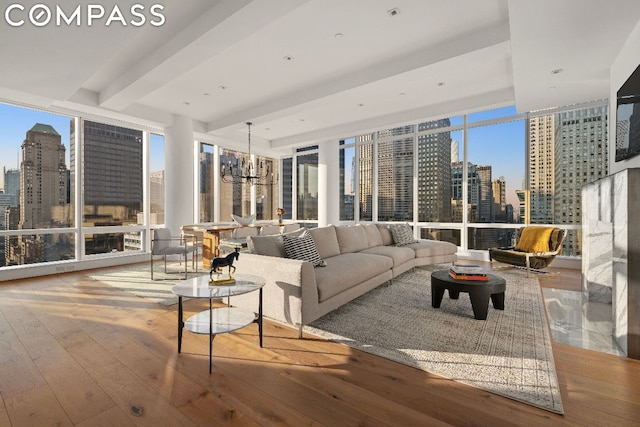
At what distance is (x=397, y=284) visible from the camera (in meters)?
4.34

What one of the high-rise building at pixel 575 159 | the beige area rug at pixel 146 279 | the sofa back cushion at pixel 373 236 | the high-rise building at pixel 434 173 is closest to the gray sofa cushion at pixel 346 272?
the sofa back cushion at pixel 373 236

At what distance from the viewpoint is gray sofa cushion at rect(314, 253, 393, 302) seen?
2.93m

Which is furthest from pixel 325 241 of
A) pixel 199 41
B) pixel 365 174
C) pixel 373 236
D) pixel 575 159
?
pixel 575 159

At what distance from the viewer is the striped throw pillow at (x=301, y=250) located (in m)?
3.30

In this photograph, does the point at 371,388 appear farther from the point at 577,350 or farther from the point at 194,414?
the point at 577,350

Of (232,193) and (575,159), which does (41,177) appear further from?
(575,159)

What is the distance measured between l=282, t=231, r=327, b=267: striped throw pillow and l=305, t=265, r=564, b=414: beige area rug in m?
0.57

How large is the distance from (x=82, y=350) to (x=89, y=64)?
2974 mm

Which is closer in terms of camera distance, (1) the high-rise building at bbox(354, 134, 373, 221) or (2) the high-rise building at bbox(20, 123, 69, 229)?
(2) the high-rise building at bbox(20, 123, 69, 229)

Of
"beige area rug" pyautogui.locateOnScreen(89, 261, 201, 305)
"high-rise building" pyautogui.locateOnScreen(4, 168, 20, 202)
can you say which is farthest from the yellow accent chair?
"high-rise building" pyautogui.locateOnScreen(4, 168, 20, 202)

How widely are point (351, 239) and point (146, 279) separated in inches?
125

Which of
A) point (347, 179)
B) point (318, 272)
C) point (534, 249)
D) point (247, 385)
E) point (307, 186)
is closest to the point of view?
point (247, 385)

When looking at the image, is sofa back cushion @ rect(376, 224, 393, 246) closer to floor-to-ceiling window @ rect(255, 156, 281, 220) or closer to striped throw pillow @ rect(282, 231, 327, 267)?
striped throw pillow @ rect(282, 231, 327, 267)

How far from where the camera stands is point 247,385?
1963mm
